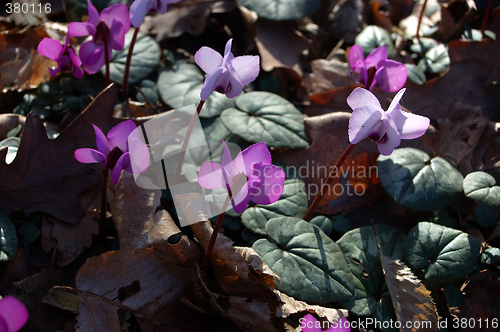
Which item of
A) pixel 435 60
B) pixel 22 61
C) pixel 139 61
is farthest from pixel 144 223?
pixel 435 60

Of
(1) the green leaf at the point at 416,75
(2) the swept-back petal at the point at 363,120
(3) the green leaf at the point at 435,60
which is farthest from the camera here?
(3) the green leaf at the point at 435,60

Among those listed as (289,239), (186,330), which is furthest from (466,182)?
(186,330)

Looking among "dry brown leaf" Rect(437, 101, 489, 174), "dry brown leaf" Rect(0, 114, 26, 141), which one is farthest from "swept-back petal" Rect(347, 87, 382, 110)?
Result: "dry brown leaf" Rect(0, 114, 26, 141)

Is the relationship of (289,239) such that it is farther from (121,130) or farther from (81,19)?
(81,19)

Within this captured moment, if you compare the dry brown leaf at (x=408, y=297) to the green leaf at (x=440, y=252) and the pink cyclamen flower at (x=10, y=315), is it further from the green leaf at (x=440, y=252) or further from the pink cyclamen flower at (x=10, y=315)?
the pink cyclamen flower at (x=10, y=315)

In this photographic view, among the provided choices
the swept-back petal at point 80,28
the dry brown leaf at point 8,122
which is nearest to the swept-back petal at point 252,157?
the swept-back petal at point 80,28

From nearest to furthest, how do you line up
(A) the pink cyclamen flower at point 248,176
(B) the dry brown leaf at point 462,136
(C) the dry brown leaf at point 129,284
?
1. (A) the pink cyclamen flower at point 248,176
2. (C) the dry brown leaf at point 129,284
3. (B) the dry brown leaf at point 462,136

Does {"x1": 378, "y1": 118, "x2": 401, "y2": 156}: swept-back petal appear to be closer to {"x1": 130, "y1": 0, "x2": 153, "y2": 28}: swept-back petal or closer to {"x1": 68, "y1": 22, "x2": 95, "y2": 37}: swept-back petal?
{"x1": 130, "y1": 0, "x2": 153, "y2": 28}: swept-back petal
